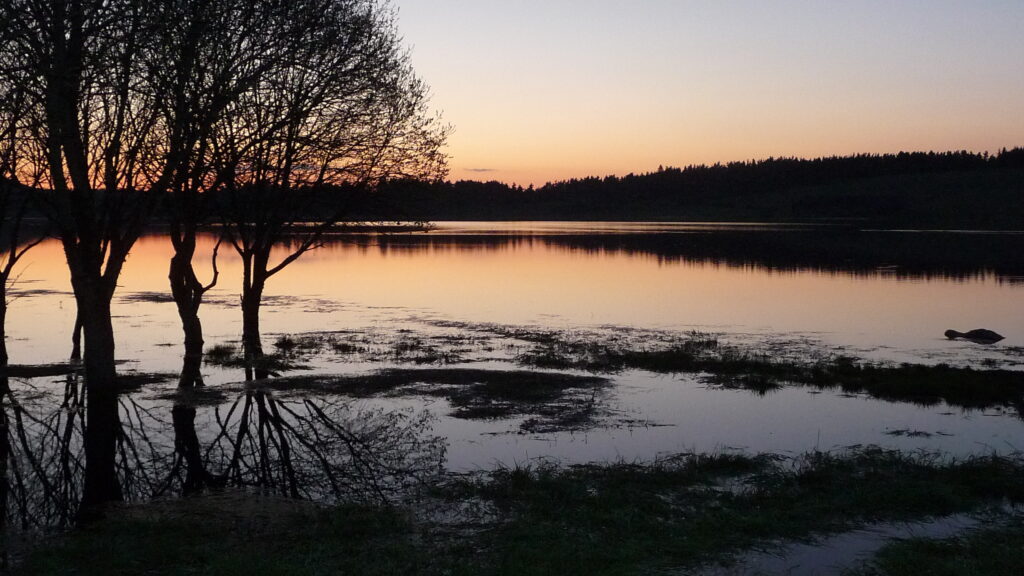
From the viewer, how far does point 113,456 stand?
1559 cm

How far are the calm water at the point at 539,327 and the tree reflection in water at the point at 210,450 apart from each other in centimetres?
8

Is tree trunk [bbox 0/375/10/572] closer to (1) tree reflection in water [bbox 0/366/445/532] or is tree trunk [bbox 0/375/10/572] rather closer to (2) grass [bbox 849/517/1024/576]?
(1) tree reflection in water [bbox 0/366/445/532]

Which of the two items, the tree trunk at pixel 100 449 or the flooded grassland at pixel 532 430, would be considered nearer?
the flooded grassland at pixel 532 430

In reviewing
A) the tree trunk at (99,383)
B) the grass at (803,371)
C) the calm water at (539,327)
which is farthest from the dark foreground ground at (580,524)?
the grass at (803,371)

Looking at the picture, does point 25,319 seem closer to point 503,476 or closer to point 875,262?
point 503,476

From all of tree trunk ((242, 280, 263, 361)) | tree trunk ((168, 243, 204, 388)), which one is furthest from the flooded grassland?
tree trunk ((242, 280, 263, 361))

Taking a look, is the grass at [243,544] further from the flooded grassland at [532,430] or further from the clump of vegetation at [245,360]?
the clump of vegetation at [245,360]

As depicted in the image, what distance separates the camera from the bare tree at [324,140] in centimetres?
2544

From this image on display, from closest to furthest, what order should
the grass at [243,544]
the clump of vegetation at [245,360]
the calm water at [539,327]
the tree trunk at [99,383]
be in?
the grass at [243,544] < the tree trunk at [99,383] < the calm water at [539,327] < the clump of vegetation at [245,360]

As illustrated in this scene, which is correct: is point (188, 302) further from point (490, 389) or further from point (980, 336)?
point (980, 336)

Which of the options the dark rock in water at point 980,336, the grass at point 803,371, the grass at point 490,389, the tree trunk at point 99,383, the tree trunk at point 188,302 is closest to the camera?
the tree trunk at point 99,383

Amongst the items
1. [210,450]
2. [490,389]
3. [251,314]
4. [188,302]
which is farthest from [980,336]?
[210,450]

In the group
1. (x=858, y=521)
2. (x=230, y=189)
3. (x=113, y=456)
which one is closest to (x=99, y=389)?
(x=113, y=456)

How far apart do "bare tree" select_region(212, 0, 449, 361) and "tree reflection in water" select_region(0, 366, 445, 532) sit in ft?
25.1
